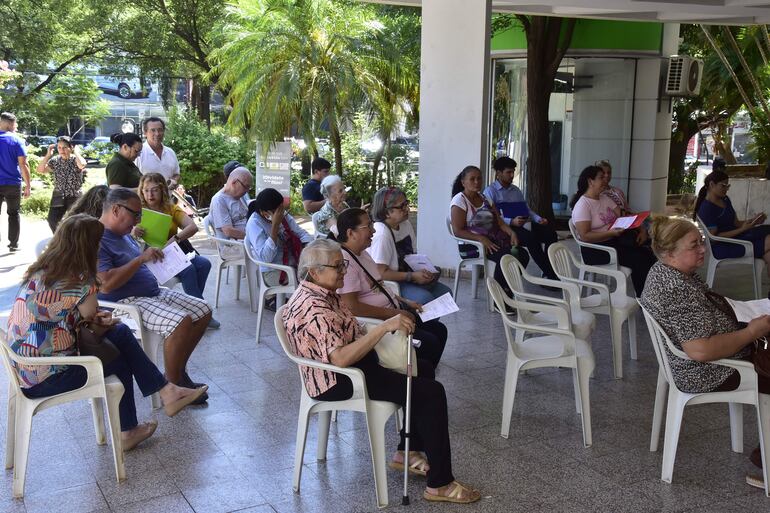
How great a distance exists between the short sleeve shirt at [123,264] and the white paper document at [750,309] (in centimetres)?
331

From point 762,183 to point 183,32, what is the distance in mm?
13813

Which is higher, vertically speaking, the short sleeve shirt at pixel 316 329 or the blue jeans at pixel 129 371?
the short sleeve shirt at pixel 316 329

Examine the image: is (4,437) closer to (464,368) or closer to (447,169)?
(464,368)

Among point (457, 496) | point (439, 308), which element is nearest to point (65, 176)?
point (439, 308)

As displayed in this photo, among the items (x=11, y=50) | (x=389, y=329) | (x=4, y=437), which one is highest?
(x=11, y=50)

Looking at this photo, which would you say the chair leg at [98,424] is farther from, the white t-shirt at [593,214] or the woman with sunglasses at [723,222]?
the woman with sunglasses at [723,222]

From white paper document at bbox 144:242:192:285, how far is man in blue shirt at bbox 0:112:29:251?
20.1 feet

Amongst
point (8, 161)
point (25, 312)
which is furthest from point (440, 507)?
point (8, 161)

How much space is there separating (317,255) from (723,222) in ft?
18.2

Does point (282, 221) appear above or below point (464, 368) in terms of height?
above

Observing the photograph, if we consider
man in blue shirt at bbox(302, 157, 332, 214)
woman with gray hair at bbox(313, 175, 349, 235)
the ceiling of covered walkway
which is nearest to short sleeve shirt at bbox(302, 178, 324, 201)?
man in blue shirt at bbox(302, 157, 332, 214)

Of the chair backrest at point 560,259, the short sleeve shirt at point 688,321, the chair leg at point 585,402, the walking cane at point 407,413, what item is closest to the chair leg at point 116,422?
the walking cane at point 407,413

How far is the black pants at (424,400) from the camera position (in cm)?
367

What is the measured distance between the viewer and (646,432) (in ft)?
15.1
